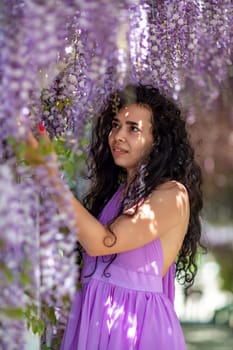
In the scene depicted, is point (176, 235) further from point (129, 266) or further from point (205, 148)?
point (205, 148)

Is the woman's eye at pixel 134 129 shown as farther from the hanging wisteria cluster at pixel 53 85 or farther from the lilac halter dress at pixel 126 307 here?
the lilac halter dress at pixel 126 307

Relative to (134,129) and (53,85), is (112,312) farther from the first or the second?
(53,85)

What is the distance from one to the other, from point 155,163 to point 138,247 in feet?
0.96

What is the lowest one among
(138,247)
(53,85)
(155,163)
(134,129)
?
(138,247)

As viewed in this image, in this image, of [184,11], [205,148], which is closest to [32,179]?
[184,11]

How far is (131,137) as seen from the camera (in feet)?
8.93

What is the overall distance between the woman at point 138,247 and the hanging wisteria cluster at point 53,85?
11 cm

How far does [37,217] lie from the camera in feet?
6.76

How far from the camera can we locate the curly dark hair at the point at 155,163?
2777mm

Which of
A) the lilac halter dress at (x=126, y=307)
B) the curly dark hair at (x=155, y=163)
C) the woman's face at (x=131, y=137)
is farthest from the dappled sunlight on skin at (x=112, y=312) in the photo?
the woman's face at (x=131, y=137)

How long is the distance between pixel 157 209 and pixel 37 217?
668 millimetres

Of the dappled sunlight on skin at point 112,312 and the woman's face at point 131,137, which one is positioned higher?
the woman's face at point 131,137

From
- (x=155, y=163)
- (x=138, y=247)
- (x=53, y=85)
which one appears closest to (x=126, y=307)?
(x=138, y=247)

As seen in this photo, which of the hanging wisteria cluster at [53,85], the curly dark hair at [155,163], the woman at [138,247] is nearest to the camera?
the hanging wisteria cluster at [53,85]
